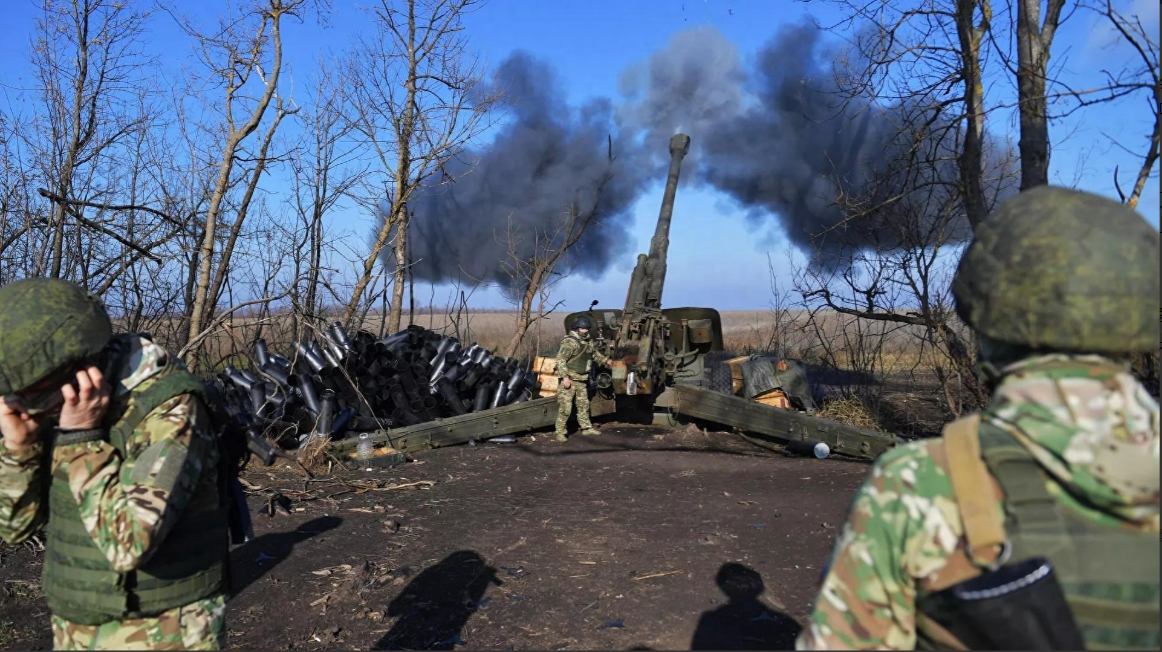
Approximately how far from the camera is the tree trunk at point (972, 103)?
7559 mm

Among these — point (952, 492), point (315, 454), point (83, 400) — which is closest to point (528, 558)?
point (315, 454)

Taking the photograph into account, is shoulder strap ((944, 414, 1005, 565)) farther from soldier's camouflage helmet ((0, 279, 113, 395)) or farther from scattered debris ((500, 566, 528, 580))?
scattered debris ((500, 566, 528, 580))

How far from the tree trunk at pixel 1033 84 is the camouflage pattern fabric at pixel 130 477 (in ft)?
20.4

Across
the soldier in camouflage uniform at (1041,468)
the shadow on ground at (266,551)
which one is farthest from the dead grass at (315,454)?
the soldier in camouflage uniform at (1041,468)

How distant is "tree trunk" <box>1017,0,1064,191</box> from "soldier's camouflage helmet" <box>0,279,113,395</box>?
6363mm

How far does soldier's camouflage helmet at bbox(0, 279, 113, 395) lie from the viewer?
2.13 meters

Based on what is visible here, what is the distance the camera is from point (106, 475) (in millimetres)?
2186

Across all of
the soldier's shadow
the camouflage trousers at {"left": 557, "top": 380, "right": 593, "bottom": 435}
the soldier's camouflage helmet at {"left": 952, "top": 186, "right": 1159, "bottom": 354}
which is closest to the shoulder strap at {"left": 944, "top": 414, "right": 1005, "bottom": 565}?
the soldier's camouflage helmet at {"left": 952, "top": 186, "right": 1159, "bottom": 354}

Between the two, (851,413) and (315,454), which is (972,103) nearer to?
(851,413)

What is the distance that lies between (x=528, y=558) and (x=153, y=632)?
147 inches

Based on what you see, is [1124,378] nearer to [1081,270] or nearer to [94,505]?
[1081,270]

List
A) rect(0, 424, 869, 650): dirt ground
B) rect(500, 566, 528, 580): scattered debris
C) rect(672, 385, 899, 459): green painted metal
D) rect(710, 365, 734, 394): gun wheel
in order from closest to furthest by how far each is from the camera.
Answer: rect(0, 424, 869, 650): dirt ground < rect(500, 566, 528, 580): scattered debris < rect(672, 385, 899, 459): green painted metal < rect(710, 365, 734, 394): gun wheel

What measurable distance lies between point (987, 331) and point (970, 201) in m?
6.55

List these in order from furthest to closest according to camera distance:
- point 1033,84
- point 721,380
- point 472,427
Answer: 1. point 721,380
2. point 472,427
3. point 1033,84
